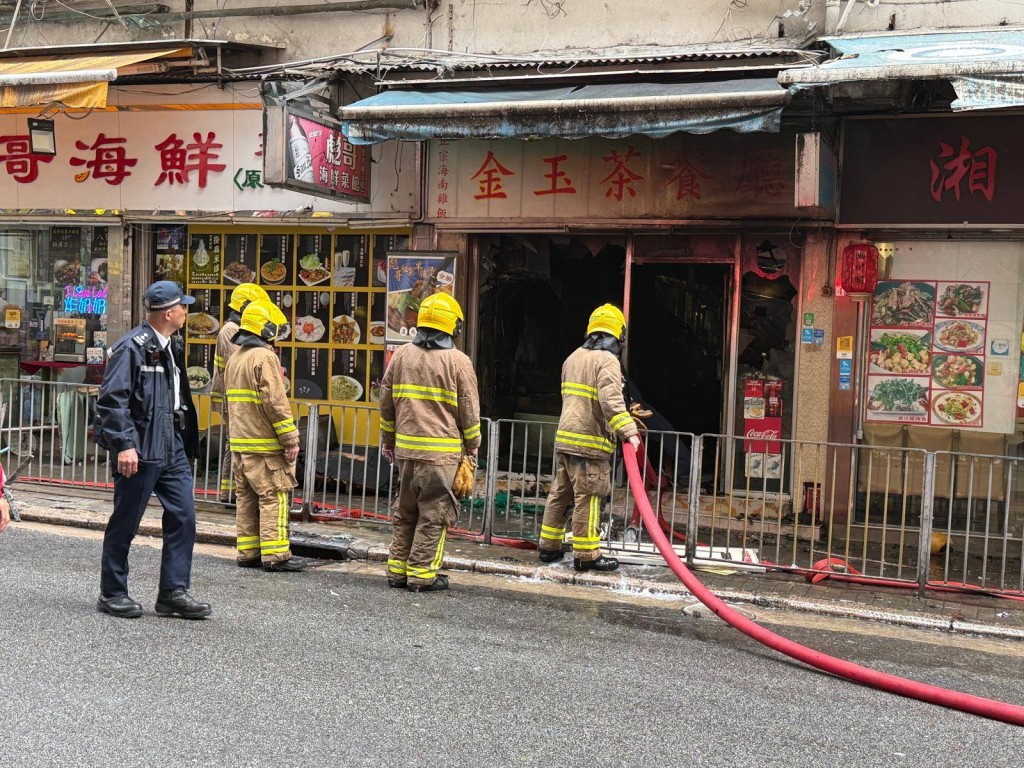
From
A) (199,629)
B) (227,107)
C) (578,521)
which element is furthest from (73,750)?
(227,107)

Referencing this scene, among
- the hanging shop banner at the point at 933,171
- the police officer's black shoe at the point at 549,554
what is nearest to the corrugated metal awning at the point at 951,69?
the hanging shop banner at the point at 933,171

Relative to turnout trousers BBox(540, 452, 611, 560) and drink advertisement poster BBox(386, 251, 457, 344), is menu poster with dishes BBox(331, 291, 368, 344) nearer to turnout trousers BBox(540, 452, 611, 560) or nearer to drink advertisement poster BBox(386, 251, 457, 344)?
drink advertisement poster BBox(386, 251, 457, 344)

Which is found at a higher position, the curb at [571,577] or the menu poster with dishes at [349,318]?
the menu poster with dishes at [349,318]

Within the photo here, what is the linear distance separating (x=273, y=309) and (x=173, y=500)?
6.07 ft

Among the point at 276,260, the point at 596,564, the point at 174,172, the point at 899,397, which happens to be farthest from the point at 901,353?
the point at 174,172

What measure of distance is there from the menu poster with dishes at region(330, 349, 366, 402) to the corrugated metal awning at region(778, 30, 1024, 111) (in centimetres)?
580

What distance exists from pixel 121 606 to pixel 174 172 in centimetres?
731

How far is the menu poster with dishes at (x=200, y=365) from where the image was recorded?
493 inches

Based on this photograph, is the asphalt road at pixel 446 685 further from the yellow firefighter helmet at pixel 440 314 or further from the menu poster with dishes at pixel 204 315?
the menu poster with dishes at pixel 204 315

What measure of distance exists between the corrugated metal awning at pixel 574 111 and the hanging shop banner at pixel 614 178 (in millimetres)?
1052

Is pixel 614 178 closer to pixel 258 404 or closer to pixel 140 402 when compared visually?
pixel 258 404

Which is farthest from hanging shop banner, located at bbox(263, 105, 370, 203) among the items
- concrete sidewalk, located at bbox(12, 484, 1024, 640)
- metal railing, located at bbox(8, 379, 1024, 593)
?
concrete sidewalk, located at bbox(12, 484, 1024, 640)

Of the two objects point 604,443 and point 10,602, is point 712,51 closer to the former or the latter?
point 604,443

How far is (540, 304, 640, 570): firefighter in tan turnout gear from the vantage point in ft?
25.1
